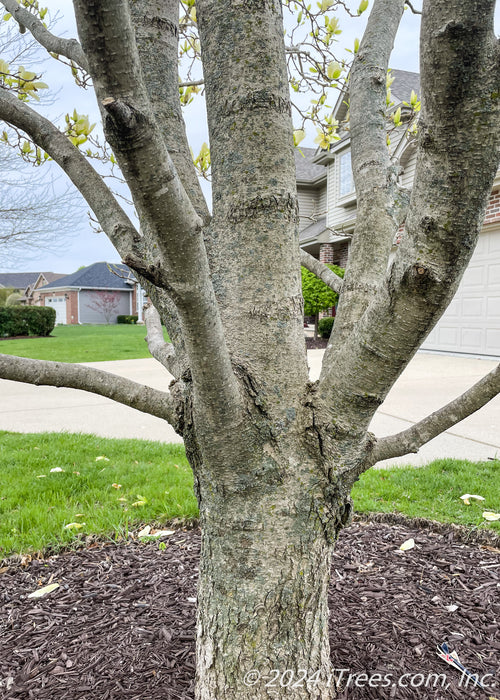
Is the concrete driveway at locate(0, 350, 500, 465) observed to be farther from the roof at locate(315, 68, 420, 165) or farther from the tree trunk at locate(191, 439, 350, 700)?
the roof at locate(315, 68, 420, 165)

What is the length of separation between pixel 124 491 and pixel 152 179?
2.92m

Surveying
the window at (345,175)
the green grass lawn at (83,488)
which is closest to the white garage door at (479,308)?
the window at (345,175)

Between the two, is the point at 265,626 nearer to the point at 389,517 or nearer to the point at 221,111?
the point at 221,111

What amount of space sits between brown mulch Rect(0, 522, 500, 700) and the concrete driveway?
76.5 inches

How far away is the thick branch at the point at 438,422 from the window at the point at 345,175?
49.4 feet

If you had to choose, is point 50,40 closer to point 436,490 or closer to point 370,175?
point 370,175

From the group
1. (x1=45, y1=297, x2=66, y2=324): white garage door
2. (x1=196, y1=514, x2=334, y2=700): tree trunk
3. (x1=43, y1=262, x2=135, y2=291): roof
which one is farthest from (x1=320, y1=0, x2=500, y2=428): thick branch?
(x1=45, y1=297, x2=66, y2=324): white garage door

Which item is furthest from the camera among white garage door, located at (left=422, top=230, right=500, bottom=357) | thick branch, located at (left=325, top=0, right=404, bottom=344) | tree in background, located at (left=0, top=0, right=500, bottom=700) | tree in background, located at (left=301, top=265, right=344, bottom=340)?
tree in background, located at (left=301, top=265, right=344, bottom=340)

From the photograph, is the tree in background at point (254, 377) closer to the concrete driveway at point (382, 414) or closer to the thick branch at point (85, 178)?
the thick branch at point (85, 178)

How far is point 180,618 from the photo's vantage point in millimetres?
1947

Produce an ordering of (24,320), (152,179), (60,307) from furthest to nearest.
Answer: (60,307) → (24,320) → (152,179)

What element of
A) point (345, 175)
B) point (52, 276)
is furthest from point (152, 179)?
point (52, 276)

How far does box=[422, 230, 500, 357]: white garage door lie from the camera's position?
29.9 feet

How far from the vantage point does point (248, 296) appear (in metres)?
1.41
